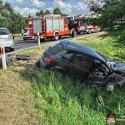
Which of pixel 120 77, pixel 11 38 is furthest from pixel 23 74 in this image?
pixel 11 38

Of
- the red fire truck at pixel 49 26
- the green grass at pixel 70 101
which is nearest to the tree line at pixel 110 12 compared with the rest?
the green grass at pixel 70 101

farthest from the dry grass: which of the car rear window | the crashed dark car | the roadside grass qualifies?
the car rear window

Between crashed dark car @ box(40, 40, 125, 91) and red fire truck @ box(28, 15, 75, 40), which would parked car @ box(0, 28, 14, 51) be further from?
red fire truck @ box(28, 15, 75, 40)

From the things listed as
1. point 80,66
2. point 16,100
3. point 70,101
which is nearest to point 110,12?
point 70,101

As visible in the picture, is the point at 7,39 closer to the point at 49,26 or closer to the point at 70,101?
the point at 49,26

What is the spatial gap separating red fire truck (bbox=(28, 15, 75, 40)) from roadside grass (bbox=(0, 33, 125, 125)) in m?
21.6

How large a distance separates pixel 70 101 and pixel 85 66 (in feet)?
11.1

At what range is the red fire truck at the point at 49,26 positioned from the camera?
32344mm

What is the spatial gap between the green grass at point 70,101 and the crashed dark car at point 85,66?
38cm

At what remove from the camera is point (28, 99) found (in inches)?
306

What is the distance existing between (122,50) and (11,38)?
13.2 m

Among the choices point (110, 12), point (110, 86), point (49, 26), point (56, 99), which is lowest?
point (110, 86)

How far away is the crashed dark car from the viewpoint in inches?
419

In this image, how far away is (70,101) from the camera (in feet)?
25.0
